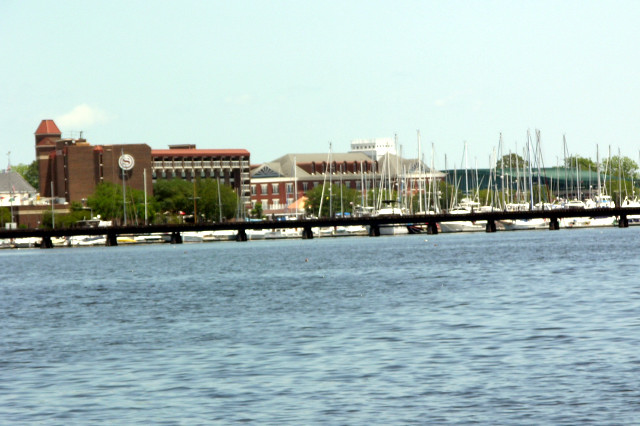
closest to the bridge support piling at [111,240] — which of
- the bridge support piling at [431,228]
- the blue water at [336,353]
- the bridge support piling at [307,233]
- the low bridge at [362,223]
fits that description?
the low bridge at [362,223]

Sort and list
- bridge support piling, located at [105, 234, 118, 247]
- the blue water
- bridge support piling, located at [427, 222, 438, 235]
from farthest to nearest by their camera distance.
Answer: bridge support piling, located at [105, 234, 118, 247] < bridge support piling, located at [427, 222, 438, 235] < the blue water

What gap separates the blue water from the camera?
21469 millimetres

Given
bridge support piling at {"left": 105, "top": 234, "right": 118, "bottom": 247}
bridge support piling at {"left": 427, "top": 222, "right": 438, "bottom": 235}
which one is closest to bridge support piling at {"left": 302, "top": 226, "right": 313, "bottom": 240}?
bridge support piling at {"left": 427, "top": 222, "right": 438, "bottom": 235}

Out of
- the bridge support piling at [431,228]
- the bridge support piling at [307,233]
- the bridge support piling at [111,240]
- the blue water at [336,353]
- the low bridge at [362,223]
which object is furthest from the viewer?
the bridge support piling at [111,240]

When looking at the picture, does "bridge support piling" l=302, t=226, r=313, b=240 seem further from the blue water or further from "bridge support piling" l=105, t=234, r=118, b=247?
the blue water

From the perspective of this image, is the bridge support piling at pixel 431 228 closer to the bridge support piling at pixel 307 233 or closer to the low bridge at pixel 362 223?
the low bridge at pixel 362 223

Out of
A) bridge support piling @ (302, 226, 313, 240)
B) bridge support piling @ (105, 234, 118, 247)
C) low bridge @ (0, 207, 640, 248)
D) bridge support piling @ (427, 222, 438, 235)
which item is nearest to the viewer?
low bridge @ (0, 207, 640, 248)

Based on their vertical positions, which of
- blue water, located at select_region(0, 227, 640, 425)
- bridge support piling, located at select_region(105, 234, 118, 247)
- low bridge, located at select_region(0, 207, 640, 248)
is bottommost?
blue water, located at select_region(0, 227, 640, 425)

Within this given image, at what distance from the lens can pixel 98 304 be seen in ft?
170

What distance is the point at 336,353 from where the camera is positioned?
29094 millimetres

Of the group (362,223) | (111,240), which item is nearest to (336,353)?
(362,223)

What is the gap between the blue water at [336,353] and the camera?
21469mm

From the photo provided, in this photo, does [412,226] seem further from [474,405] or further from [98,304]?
[474,405]

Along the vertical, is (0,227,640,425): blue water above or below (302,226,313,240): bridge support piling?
below
